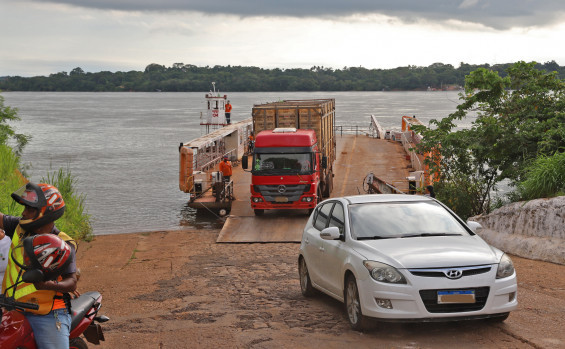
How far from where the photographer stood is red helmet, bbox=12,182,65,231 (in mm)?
4766

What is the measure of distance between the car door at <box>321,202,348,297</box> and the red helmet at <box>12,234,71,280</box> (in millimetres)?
4382

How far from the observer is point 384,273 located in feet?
25.4

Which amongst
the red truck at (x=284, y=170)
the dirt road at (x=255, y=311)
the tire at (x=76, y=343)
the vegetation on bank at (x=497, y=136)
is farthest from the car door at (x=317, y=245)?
the red truck at (x=284, y=170)

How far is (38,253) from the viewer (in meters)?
4.64

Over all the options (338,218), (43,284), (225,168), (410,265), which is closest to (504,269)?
(410,265)

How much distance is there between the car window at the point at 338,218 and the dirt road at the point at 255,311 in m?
1.11

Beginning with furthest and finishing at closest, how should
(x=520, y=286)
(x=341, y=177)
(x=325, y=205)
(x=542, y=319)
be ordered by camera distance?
(x=341, y=177)
(x=520, y=286)
(x=325, y=205)
(x=542, y=319)

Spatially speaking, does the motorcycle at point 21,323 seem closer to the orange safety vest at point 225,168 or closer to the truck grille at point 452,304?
the truck grille at point 452,304

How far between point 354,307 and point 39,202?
4303 mm

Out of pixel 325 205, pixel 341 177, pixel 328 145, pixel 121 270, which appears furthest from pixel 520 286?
pixel 341 177

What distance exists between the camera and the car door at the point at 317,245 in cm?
948

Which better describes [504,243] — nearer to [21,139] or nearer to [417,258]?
[417,258]

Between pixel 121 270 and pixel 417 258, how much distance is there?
27.7 feet

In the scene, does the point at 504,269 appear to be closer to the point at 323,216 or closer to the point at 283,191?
the point at 323,216
